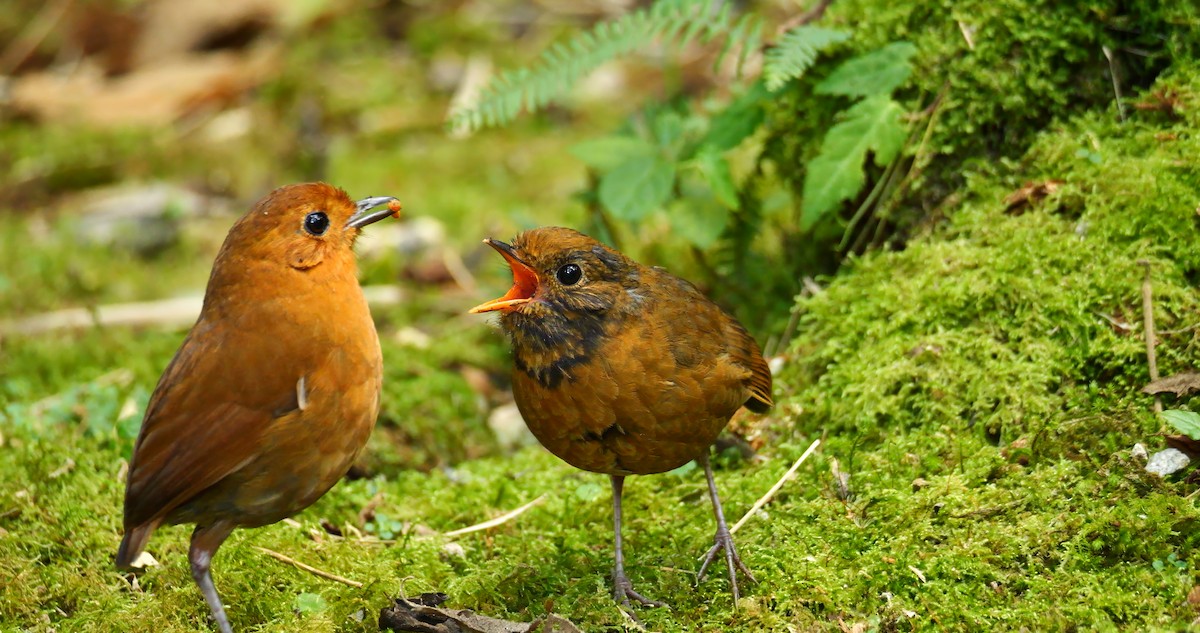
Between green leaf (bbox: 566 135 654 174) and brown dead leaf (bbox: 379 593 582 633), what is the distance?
8.10 feet

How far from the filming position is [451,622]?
349 centimetres

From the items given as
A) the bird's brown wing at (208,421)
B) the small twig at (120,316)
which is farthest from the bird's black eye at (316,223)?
the small twig at (120,316)

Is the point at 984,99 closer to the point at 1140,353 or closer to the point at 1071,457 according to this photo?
the point at 1140,353

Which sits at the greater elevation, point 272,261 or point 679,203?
point 272,261

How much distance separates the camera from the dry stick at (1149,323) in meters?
3.81

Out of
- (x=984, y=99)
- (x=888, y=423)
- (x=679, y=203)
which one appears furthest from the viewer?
(x=679, y=203)

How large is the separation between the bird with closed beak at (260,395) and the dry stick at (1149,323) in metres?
2.57

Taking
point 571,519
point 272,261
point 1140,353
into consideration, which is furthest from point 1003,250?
point 272,261

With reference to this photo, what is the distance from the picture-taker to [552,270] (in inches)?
151

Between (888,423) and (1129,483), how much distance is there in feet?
2.92

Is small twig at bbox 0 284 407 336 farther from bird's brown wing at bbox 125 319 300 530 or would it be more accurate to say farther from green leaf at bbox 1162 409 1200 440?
green leaf at bbox 1162 409 1200 440

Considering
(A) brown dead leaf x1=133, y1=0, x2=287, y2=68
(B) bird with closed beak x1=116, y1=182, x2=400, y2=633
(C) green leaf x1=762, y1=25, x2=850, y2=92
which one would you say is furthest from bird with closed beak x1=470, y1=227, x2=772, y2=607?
(A) brown dead leaf x1=133, y1=0, x2=287, y2=68

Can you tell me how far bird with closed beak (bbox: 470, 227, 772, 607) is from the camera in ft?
11.8

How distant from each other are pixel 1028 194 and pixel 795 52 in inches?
43.7
